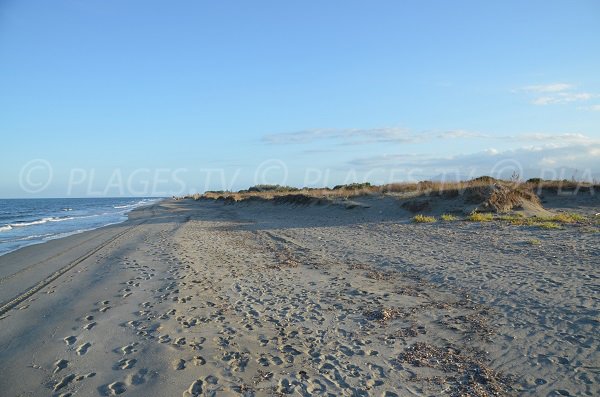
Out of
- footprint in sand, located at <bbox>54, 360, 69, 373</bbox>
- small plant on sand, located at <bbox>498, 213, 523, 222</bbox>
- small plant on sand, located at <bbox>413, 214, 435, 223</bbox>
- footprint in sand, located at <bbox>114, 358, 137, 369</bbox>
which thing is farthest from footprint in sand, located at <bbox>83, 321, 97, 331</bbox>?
small plant on sand, located at <bbox>498, 213, 523, 222</bbox>

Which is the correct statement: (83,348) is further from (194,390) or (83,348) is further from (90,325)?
(194,390)

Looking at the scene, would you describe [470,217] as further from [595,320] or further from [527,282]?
[595,320]

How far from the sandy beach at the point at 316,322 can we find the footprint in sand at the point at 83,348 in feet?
0.13

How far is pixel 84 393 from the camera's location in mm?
4160

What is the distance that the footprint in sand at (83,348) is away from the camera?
5.15m

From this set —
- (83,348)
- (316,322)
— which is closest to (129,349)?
(83,348)

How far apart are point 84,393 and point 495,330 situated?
488cm

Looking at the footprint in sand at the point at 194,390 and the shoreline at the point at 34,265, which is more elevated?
the shoreline at the point at 34,265

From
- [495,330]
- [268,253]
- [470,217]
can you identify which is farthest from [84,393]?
[470,217]

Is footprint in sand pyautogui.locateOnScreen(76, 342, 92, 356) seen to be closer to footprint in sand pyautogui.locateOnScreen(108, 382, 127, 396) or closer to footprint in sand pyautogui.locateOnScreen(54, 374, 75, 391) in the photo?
footprint in sand pyautogui.locateOnScreen(54, 374, 75, 391)

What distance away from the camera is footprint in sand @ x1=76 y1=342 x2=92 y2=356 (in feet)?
16.9

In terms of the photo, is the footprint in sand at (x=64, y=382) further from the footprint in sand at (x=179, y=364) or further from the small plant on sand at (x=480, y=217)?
the small plant on sand at (x=480, y=217)

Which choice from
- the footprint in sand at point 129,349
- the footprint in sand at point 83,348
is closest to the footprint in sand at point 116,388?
the footprint in sand at point 129,349

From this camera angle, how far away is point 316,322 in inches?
238
